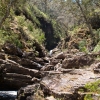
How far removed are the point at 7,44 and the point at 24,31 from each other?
7930 millimetres

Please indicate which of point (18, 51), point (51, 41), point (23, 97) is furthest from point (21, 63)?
point (51, 41)

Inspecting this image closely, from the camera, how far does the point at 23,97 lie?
539 inches

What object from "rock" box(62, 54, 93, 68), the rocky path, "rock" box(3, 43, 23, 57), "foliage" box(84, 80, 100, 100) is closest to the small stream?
the rocky path

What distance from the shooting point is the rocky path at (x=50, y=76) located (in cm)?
1018

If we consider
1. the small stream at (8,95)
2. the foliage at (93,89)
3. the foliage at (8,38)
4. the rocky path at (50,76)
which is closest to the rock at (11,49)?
the rocky path at (50,76)

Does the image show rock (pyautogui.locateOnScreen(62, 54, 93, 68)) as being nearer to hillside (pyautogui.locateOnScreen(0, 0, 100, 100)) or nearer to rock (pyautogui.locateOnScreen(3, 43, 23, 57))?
hillside (pyautogui.locateOnScreen(0, 0, 100, 100))

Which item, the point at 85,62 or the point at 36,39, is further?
the point at 36,39

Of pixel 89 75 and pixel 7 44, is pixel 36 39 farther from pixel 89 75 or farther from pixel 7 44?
pixel 89 75

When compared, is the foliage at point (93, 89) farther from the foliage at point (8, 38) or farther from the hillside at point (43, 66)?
the foliage at point (8, 38)

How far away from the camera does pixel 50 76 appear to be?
1220 cm

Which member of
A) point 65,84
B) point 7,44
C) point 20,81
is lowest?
point 20,81

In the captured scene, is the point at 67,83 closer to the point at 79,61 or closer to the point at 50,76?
the point at 50,76

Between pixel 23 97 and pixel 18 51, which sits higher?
pixel 18 51

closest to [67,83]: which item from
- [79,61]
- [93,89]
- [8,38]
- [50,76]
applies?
[50,76]
